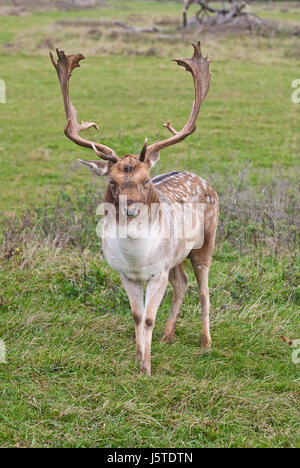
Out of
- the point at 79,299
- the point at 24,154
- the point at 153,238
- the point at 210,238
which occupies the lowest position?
the point at 24,154

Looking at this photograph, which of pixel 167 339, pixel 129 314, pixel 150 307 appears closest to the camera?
pixel 150 307

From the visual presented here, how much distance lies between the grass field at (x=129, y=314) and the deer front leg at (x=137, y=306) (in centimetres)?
16

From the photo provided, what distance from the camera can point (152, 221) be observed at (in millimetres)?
4828

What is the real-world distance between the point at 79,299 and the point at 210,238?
1492 mm

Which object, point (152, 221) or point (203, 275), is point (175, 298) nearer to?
point (203, 275)

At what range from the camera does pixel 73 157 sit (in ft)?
40.4

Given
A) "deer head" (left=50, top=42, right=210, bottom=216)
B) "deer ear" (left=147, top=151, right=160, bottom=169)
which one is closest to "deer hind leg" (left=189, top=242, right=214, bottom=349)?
"deer head" (left=50, top=42, right=210, bottom=216)

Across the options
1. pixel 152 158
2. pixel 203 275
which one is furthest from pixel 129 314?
pixel 152 158

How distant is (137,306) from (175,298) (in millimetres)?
668

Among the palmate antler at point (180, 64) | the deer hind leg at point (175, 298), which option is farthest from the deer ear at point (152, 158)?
the deer hind leg at point (175, 298)

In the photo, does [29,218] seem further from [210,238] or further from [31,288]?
[210,238]

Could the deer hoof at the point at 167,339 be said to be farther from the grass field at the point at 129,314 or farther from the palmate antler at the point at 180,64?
the palmate antler at the point at 180,64

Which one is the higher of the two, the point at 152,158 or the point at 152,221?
the point at 152,158
